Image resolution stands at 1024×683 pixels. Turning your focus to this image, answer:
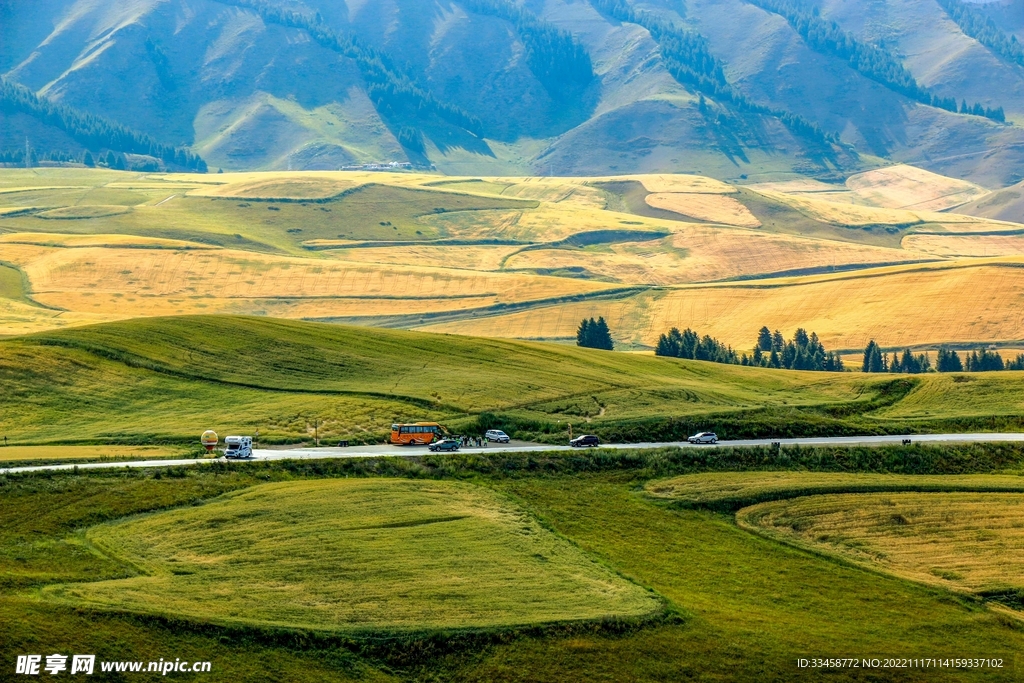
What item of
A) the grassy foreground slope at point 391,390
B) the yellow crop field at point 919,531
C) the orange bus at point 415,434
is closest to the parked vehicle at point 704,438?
the grassy foreground slope at point 391,390

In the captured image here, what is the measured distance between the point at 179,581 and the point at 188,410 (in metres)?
40.9

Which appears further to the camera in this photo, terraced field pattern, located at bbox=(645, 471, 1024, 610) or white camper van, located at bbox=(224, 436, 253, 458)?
white camper van, located at bbox=(224, 436, 253, 458)

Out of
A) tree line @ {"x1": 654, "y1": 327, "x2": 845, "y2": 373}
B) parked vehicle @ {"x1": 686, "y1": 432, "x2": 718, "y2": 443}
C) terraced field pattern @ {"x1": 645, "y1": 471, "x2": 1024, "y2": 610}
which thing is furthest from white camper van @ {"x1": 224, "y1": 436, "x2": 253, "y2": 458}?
tree line @ {"x1": 654, "y1": 327, "x2": 845, "y2": 373}

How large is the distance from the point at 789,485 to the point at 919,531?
8.14 metres

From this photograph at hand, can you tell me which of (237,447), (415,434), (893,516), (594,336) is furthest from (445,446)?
(594,336)

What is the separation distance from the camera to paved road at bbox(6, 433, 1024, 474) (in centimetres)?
6562

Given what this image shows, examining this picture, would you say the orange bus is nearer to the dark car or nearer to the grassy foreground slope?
the dark car

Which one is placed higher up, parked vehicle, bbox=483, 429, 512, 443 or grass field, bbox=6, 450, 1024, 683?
parked vehicle, bbox=483, 429, 512, 443

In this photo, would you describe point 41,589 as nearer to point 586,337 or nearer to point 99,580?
point 99,580

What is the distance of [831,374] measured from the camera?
123m

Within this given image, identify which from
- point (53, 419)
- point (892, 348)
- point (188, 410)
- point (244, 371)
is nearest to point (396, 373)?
point (244, 371)

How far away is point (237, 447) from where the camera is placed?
68000mm

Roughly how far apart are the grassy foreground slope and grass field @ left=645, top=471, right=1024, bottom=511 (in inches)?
430

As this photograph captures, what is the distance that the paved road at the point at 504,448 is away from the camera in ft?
215
